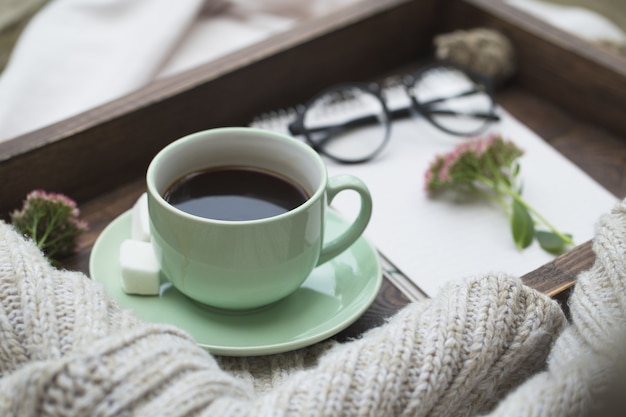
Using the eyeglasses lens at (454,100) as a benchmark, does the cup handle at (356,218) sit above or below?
above

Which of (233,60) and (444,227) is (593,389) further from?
(233,60)

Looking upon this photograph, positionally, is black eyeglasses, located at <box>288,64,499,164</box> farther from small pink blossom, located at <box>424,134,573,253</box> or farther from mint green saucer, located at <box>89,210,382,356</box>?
mint green saucer, located at <box>89,210,382,356</box>

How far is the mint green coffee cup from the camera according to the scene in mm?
429

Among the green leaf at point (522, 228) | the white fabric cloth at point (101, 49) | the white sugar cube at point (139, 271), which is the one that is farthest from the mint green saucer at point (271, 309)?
the white fabric cloth at point (101, 49)

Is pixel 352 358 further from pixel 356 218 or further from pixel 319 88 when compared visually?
pixel 319 88

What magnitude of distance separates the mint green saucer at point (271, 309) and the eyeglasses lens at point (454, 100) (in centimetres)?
26

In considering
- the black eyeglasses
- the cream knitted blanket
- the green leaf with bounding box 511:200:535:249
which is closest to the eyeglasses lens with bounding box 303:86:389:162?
the black eyeglasses

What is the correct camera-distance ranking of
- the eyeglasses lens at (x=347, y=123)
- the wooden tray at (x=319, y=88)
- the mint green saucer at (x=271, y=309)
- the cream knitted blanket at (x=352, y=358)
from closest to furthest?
the cream knitted blanket at (x=352, y=358), the mint green saucer at (x=271, y=309), the wooden tray at (x=319, y=88), the eyeglasses lens at (x=347, y=123)

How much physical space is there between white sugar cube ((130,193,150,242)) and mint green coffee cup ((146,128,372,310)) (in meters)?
0.04

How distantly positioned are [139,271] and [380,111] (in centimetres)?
34

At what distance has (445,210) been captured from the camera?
630mm

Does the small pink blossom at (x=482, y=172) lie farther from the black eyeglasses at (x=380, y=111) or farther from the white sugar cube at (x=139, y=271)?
the white sugar cube at (x=139, y=271)

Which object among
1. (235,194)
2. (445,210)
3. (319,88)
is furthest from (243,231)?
(319,88)

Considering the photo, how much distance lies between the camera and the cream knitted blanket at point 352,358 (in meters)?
0.35
